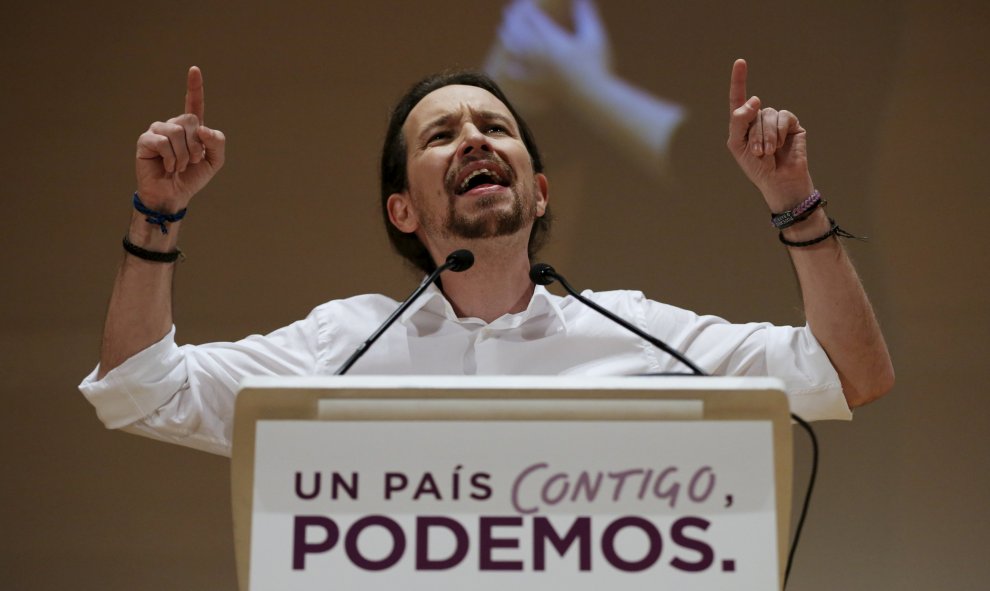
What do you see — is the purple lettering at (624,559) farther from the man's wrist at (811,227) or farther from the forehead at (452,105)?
the forehead at (452,105)

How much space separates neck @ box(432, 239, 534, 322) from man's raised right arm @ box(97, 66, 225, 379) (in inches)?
21.1

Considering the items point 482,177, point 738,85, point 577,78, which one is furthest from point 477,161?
point 577,78

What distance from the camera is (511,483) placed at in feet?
2.64

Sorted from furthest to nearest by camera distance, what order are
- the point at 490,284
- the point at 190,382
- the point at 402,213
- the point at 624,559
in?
the point at 402,213, the point at 490,284, the point at 190,382, the point at 624,559

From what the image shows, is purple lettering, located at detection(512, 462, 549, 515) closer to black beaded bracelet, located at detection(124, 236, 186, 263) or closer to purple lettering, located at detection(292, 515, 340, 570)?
purple lettering, located at detection(292, 515, 340, 570)

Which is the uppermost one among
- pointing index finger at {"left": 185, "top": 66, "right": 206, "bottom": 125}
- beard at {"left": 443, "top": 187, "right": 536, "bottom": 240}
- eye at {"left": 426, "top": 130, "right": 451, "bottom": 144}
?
eye at {"left": 426, "top": 130, "right": 451, "bottom": 144}

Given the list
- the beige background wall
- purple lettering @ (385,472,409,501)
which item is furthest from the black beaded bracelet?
the beige background wall

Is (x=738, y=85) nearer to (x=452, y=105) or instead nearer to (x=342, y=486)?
(x=452, y=105)

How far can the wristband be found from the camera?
1.39 metres

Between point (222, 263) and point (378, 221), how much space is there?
410mm

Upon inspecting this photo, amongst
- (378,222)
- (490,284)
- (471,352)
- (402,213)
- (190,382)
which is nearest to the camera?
(190,382)

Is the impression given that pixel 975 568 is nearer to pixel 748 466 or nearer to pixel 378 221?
pixel 378 221

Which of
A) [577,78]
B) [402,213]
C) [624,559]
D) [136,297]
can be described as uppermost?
[577,78]

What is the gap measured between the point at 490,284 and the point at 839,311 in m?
0.64
